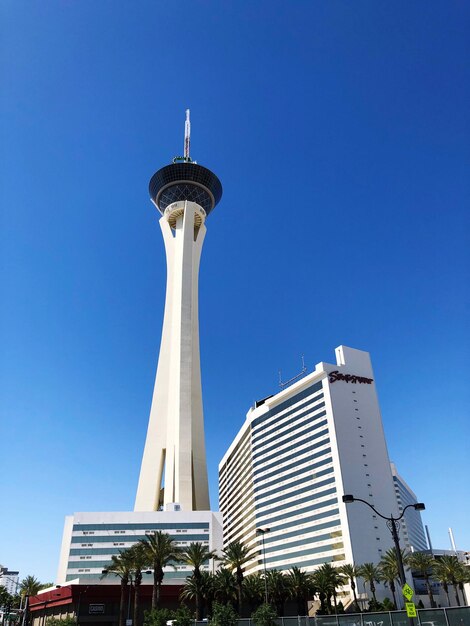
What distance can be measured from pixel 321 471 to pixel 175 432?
3286 centimetres

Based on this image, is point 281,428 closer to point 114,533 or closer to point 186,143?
point 114,533

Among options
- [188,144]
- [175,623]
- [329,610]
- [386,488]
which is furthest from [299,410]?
[188,144]

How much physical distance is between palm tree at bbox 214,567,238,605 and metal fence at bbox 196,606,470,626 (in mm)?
29643

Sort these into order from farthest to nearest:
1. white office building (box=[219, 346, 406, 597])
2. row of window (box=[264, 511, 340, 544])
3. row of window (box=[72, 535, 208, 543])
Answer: row of window (box=[264, 511, 340, 544]), white office building (box=[219, 346, 406, 597]), row of window (box=[72, 535, 208, 543])

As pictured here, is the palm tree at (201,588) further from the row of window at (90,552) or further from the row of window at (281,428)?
the row of window at (281,428)

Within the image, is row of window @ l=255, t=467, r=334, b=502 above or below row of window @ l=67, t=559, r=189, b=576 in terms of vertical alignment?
above

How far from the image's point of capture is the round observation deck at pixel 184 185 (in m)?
135

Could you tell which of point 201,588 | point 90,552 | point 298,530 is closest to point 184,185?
point 298,530

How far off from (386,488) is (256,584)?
46.3 meters

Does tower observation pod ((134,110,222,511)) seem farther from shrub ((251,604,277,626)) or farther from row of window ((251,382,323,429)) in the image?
shrub ((251,604,277,626))

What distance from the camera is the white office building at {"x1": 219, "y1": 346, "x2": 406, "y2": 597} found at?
308ft

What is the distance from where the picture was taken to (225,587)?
195ft

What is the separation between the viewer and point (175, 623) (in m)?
45.4

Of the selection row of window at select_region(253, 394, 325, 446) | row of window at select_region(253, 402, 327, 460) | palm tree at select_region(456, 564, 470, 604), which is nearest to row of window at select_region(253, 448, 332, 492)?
row of window at select_region(253, 402, 327, 460)
